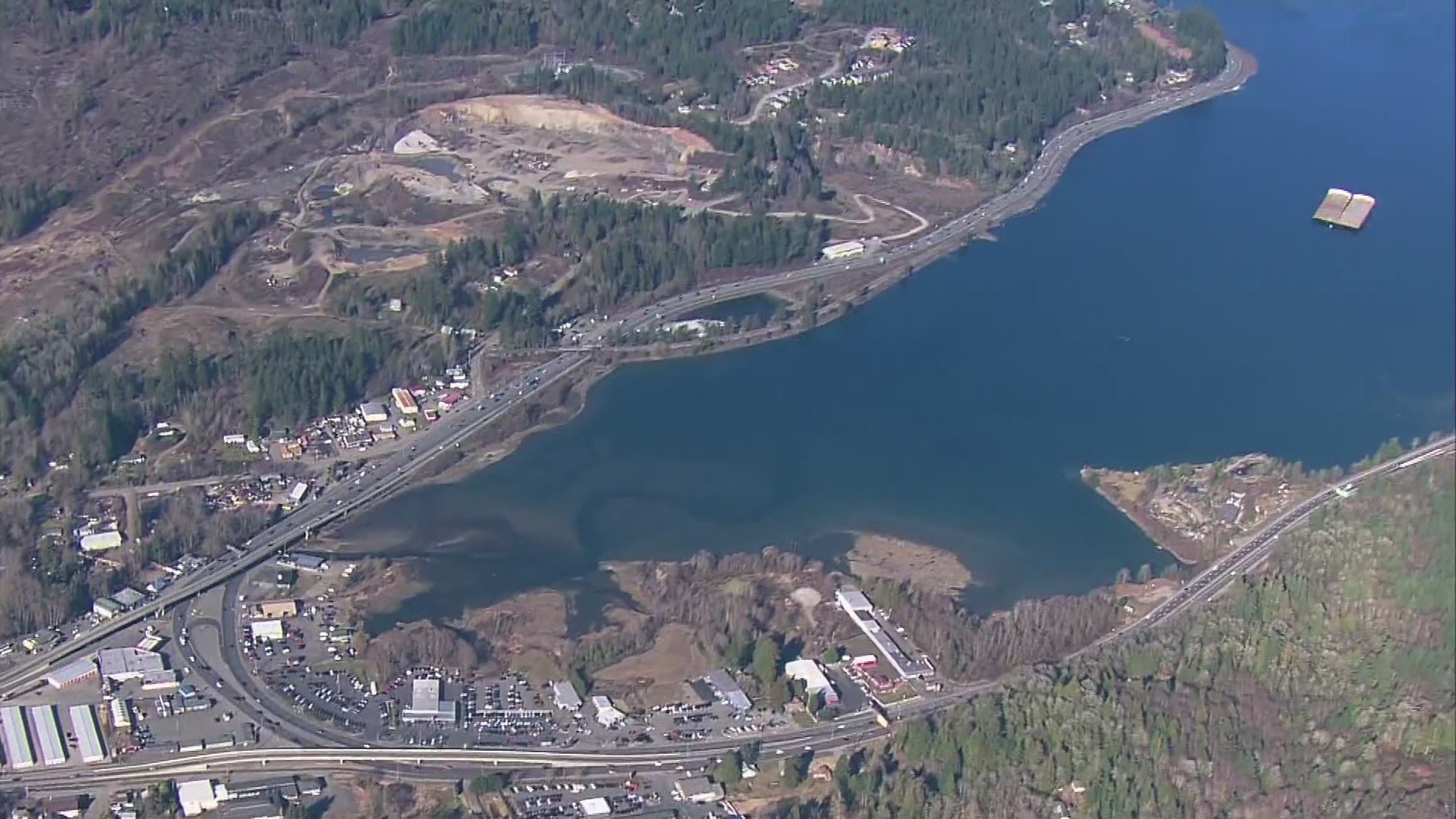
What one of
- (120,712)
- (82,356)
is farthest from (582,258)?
(120,712)

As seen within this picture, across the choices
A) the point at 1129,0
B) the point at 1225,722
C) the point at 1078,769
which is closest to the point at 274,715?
the point at 1078,769

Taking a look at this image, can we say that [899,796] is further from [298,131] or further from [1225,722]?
[298,131]

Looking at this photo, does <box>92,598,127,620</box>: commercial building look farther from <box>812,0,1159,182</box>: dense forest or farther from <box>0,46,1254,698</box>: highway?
<box>812,0,1159,182</box>: dense forest

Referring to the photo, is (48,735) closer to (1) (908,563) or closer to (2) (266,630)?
(2) (266,630)

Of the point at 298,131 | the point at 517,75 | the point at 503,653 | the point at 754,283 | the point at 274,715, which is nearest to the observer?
the point at 274,715

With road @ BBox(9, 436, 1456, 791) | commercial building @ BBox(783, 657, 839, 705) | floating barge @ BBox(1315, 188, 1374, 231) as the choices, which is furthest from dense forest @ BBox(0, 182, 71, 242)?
floating barge @ BBox(1315, 188, 1374, 231)

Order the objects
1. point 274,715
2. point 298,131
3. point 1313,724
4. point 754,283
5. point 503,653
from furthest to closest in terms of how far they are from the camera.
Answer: point 298,131
point 754,283
point 503,653
point 274,715
point 1313,724
